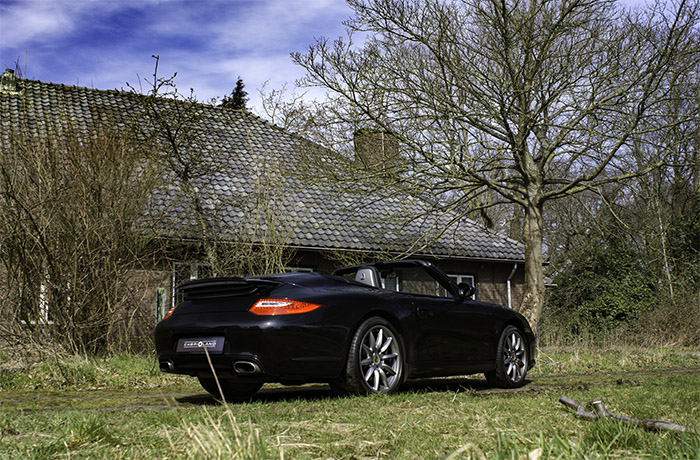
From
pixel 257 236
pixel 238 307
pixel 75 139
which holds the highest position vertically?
pixel 75 139

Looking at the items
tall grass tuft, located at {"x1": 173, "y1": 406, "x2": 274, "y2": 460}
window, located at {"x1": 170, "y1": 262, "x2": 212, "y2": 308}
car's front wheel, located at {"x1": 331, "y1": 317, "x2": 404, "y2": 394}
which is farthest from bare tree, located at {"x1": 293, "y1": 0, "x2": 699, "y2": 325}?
tall grass tuft, located at {"x1": 173, "y1": 406, "x2": 274, "y2": 460}

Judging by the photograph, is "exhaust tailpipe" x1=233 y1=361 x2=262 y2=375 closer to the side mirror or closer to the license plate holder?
the license plate holder

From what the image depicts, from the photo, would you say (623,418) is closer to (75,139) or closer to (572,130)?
(75,139)

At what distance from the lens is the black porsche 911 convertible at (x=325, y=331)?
244 inches

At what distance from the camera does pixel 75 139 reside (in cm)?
1035

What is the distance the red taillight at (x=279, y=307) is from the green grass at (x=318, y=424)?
79cm

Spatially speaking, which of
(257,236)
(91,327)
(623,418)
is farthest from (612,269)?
(623,418)

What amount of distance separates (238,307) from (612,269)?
2051cm

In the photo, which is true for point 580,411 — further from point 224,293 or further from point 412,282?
point 412,282

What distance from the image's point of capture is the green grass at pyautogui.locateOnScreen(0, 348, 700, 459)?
2959 mm

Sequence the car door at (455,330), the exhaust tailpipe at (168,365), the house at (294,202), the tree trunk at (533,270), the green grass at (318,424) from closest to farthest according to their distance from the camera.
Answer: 1. the green grass at (318,424)
2. the exhaust tailpipe at (168,365)
3. the car door at (455,330)
4. the house at (294,202)
5. the tree trunk at (533,270)

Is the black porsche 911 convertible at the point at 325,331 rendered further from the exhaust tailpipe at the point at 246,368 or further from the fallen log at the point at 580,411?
the fallen log at the point at 580,411

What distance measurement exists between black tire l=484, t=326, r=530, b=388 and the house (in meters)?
6.08

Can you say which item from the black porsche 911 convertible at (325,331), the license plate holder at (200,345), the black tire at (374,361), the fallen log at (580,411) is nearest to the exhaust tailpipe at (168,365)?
the black porsche 911 convertible at (325,331)
